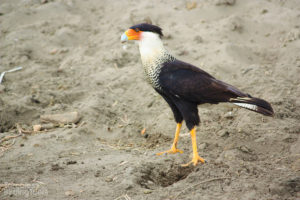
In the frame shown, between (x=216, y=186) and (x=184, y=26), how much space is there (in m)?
4.17

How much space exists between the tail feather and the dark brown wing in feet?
0.24

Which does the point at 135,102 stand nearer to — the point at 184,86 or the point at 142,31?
the point at 142,31

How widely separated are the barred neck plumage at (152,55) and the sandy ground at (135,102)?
2.40 ft

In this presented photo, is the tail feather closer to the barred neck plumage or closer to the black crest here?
the barred neck plumage

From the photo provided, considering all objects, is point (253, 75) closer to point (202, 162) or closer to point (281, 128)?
point (281, 128)

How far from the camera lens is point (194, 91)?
12.2 feet

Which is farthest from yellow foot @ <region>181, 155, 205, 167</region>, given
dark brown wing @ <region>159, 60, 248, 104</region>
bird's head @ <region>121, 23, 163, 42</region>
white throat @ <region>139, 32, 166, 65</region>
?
bird's head @ <region>121, 23, 163, 42</region>

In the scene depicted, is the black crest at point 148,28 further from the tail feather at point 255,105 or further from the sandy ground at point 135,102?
the tail feather at point 255,105

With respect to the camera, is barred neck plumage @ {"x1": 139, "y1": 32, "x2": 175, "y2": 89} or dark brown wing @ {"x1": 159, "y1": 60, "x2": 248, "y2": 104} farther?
barred neck plumage @ {"x1": 139, "y1": 32, "x2": 175, "y2": 89}

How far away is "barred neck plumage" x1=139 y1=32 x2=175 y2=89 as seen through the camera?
3.90 metres

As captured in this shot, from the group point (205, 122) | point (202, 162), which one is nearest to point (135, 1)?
point (205, 122)

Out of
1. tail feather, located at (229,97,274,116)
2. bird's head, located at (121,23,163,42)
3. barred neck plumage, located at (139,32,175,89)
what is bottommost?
tail feather, located at (229,97,274,116)

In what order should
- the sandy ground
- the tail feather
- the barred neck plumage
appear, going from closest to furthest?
the sandy ground → the tail feather → the barred neck plumage

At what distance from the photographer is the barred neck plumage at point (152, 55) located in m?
3.90
